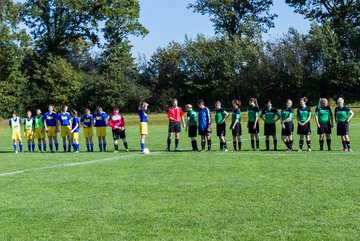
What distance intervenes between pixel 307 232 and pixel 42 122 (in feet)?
58.5

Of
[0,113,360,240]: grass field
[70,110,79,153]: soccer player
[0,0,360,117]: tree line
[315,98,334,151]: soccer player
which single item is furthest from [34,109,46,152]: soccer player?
[0,0,360,117]: tree line

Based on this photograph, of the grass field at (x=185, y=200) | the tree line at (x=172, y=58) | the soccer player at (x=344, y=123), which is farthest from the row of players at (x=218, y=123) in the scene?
the tree line at (x=172, y=58)

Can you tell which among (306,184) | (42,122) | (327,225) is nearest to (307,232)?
(327,225)

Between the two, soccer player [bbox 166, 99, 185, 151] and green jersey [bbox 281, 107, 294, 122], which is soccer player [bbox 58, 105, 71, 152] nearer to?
soccer player [bbox 166, 99, 185, 151]

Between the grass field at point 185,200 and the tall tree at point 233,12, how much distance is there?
5027 centimetres

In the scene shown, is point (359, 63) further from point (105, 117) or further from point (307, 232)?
point (307, 232)

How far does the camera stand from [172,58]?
63.6m

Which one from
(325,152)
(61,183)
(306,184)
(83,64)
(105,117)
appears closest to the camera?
(306,184)

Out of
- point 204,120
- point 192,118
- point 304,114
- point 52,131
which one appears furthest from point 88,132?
point 304,114

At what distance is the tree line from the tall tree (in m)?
0.12

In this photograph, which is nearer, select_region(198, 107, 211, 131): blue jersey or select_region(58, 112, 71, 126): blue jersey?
select_region(198, 107, 211, 131): blue jersey

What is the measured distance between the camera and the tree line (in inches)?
2115

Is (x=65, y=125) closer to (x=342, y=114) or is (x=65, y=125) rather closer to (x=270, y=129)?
(x=270, y=129)

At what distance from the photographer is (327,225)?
24.1 feet
